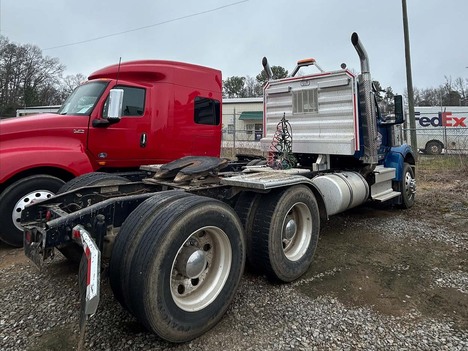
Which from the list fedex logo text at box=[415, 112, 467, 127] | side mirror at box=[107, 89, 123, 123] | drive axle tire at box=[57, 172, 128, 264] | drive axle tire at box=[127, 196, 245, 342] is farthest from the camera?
fedex logo text at box=[415, 112, 467, 127]

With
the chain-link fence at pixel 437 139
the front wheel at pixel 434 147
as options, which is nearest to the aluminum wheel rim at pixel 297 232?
the chain-link fence at pixel 437 139

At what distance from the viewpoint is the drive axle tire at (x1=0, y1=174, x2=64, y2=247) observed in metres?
4.45

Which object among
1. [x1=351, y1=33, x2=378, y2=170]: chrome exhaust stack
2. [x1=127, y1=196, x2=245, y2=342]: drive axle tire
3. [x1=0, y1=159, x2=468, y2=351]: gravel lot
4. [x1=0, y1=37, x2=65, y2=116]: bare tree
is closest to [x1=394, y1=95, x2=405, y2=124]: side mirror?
[x1=351, y1=33, x2=378, y2=170]: chrome exhaust stack

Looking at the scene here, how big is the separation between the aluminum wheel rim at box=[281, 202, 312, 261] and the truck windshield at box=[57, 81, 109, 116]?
365 cm

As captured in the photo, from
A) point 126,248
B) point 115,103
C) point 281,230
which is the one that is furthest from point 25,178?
point 281,230

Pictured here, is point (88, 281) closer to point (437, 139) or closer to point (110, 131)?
point (110, 131)

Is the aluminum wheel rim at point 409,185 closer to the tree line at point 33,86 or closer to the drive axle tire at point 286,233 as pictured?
the drive axle tire at point 286,233

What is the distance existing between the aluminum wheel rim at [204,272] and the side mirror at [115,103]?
3064mm

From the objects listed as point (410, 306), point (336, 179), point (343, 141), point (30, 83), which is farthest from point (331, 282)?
point (30, 83)

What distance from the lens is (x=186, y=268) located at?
2.59 m

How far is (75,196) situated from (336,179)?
141 inches

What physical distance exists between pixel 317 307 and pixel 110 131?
13.6 feet

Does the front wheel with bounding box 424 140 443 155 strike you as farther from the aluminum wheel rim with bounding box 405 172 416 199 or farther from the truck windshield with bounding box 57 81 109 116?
the truck windshield with bounding box 57 81 109 116

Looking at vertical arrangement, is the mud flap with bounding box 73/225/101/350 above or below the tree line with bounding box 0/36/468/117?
below
